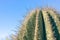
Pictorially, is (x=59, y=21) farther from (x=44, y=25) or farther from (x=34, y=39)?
(x=34, y=39)

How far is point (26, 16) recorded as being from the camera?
379 centimetres

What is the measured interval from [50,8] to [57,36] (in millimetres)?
697

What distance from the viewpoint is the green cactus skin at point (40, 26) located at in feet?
11.4

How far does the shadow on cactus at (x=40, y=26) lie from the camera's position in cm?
348

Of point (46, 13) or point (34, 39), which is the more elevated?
point (46, 13)

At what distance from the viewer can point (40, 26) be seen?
11.8ft

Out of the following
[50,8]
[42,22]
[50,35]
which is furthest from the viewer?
[50,8]

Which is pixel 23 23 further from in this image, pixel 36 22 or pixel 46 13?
pixel 46 13

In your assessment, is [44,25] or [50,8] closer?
[44,25]

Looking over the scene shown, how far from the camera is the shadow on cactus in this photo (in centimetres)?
348

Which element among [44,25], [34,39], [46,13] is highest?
[46,13]

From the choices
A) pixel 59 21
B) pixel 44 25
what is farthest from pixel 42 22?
pixel 59 21

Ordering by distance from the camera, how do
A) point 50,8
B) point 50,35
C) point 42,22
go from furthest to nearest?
point 50,8 → point 42,22 → point 50,35

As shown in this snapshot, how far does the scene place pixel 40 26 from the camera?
359 cm
